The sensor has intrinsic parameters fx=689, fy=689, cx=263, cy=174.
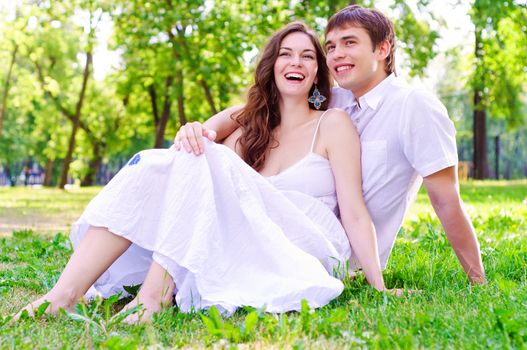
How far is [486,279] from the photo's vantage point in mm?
3729

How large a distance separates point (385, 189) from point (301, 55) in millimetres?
946

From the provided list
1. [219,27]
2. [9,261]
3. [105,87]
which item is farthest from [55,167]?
[9,261]

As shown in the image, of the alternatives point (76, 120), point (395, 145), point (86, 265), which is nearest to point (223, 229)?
point (86, 265)

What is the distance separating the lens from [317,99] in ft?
13.6

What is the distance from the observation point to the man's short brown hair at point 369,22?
12.3 ft

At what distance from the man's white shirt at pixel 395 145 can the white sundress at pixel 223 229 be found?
0.34m

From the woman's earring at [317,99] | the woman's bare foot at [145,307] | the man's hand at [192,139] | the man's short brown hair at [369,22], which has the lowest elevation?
the woman's bare foot at [145,307]

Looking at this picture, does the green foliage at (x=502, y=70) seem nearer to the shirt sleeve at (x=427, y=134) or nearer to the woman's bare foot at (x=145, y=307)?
the shirt sleeve at (x=427, y=134)

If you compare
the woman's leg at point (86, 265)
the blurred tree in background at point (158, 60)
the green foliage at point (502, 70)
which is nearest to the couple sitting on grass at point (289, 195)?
the woman's leg at point (86, 265)

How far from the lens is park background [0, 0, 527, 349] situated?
270cm

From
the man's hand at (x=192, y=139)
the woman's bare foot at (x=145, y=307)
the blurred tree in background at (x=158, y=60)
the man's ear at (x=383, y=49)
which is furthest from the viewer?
the blurred tree in background at (x=158, y=60)

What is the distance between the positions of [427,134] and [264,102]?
3.57 feet

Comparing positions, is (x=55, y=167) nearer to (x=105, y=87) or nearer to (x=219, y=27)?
(x=105, y=87)

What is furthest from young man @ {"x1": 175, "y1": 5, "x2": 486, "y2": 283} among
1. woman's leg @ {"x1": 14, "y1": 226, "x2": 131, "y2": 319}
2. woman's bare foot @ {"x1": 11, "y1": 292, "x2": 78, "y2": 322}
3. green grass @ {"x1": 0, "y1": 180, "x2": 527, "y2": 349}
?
woman's bare foot @ {"x1": 11, "y1": 292, "x2": 78, "y2": 322}
